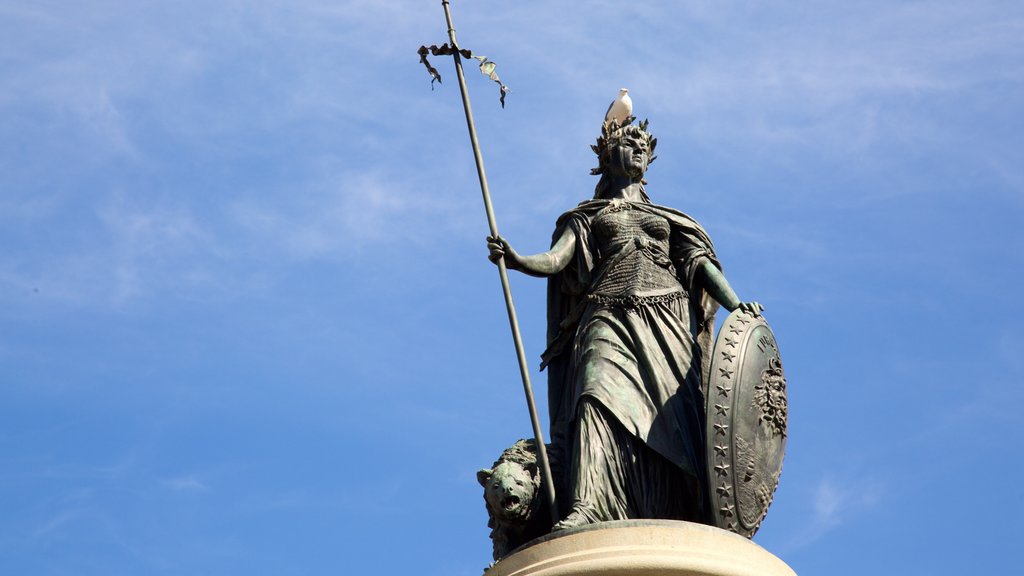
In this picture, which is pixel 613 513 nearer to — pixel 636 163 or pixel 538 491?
pixel 538 491

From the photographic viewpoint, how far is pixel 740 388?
14.6 metres

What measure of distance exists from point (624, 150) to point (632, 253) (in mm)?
1189

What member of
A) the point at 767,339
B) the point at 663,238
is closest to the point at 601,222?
the point at 663,238

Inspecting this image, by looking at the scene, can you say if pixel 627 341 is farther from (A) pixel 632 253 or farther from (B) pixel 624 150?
(B) pixel 624 150

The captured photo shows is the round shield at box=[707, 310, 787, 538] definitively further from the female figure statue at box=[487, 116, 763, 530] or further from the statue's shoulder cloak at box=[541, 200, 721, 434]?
the statue's shoulder cloak at box=[541, 200, 721, 434]

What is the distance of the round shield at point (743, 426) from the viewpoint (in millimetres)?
14414

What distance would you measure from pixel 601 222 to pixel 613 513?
9.03ft

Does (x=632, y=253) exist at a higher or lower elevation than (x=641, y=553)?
higher

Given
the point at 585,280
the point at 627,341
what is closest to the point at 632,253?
the point at 585,280

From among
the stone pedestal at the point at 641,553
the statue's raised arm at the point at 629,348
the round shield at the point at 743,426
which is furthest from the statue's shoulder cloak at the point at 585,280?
the stone pedestal at the point at 641,553

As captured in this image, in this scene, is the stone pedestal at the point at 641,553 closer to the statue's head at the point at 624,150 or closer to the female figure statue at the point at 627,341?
the female figure statue at the point at 627,341

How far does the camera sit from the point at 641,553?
13.4 meters

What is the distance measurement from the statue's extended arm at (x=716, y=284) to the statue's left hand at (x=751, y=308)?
6.1 inches

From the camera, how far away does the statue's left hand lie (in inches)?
599
